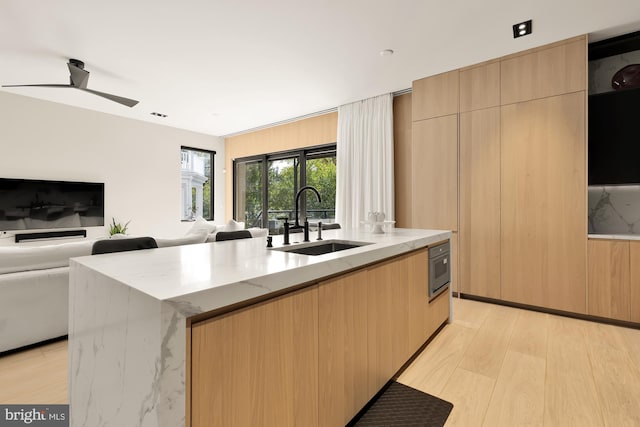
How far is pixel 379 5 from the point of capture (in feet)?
7.77

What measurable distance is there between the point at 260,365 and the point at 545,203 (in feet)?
10.5

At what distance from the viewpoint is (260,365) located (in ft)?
3.00

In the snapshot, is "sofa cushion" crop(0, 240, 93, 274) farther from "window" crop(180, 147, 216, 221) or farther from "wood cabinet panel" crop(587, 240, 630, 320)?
"wood cabinet panel" crop(587, 240, 630, 320)

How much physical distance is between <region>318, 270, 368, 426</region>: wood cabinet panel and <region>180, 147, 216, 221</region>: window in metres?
5.75

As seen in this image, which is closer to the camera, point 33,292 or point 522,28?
point 33,292

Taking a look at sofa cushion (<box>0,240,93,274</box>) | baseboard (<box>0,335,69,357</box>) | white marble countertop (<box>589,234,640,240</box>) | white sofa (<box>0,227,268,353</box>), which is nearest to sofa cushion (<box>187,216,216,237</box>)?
white sofa (<box>0,227,268,353</box>)

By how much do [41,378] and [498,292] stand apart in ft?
12.8

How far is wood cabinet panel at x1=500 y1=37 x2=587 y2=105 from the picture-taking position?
277cm

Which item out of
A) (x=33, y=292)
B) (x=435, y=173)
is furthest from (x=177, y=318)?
(x=435, y=173)

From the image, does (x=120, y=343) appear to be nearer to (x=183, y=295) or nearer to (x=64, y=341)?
(x=183, y=295)

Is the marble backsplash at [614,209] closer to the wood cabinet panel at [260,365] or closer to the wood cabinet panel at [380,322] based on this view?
the wood cabinet panel at [380,322]

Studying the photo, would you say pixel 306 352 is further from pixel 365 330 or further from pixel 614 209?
pixel 614 209

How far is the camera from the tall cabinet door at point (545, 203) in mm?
2787

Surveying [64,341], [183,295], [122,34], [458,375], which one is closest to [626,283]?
[458,375]
